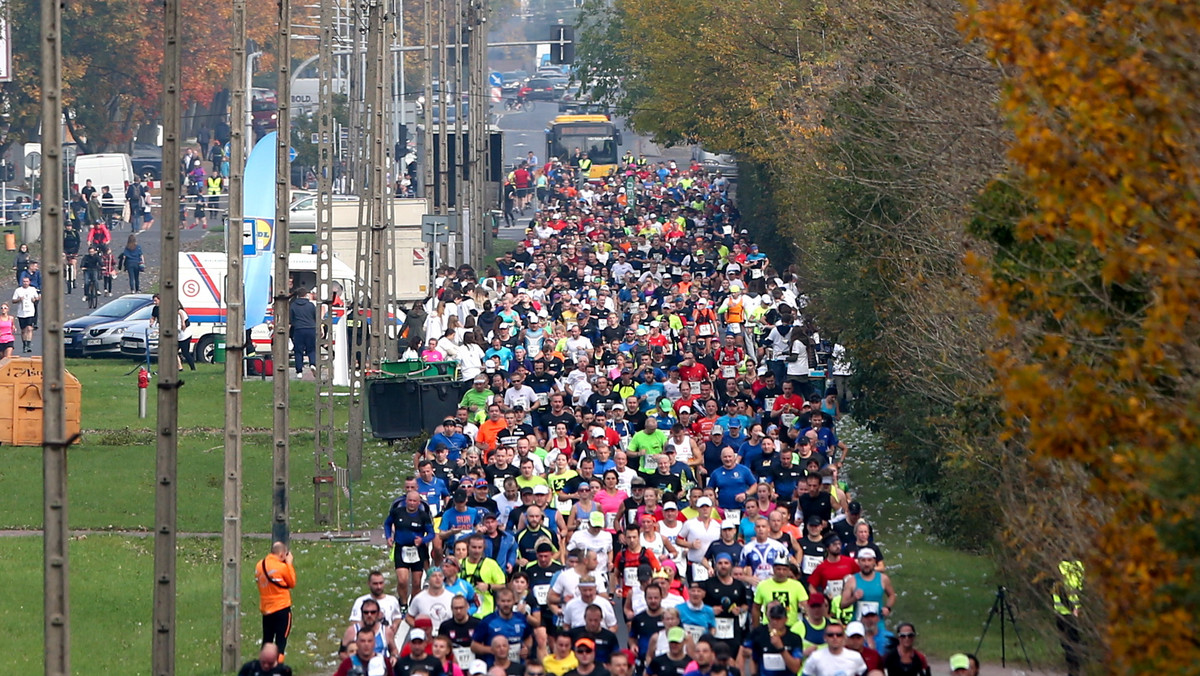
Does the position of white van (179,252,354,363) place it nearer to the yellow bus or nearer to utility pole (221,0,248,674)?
utility pole (221,0,248,674)

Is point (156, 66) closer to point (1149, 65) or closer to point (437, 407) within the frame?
point (437, 407)

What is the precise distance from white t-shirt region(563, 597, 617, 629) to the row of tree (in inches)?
121

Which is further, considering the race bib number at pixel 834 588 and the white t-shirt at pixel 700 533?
the white t-shirt at pixel 700 533

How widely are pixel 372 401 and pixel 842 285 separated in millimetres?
7377

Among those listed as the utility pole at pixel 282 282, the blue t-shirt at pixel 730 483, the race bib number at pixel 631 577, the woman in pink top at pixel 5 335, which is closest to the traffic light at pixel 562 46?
the woman in pink top at pixel 5 335

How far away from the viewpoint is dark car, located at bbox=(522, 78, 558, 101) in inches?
5221

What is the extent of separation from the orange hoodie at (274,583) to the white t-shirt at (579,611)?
8.35ft

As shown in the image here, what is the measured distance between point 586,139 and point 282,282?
66273 mm

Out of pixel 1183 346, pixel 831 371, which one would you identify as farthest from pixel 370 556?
pixel 1183 346

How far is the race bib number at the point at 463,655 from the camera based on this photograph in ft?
47.5

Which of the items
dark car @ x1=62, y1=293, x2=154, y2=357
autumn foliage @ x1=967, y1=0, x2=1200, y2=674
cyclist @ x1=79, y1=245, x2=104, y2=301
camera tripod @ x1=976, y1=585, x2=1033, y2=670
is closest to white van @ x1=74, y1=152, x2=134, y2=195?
cyclist @ x1=79, y1=245, x2=104, y2=301

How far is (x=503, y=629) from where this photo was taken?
1497 cm

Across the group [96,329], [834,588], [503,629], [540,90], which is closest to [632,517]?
[834,588]

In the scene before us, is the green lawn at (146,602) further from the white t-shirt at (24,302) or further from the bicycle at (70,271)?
the bicycle at (70,271)
